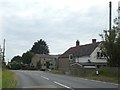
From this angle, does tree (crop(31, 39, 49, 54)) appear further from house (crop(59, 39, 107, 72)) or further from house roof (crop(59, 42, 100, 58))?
house roof (crop(59, 42, 100, 58))

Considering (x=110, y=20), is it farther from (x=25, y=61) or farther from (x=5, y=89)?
(x=25, y=61)

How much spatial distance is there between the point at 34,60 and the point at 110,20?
10589cm

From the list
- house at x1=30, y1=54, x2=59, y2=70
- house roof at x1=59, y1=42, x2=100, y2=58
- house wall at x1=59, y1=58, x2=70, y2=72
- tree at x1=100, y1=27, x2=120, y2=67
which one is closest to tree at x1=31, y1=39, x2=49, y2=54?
house at x1=30, y1=54, x2=59, y2=70

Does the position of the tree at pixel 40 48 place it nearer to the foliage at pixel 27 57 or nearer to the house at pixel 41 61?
the foliage at pixel 27 57

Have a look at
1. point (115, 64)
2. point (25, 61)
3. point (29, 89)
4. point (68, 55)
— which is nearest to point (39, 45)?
point (25, 61)

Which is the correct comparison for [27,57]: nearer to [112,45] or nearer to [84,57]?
[84,57]

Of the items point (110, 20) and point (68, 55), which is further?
point (68, 55)

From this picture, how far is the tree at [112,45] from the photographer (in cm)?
4378

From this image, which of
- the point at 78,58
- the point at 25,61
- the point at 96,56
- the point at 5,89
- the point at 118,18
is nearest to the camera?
the point at 5,89

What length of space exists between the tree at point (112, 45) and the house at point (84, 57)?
25436mm

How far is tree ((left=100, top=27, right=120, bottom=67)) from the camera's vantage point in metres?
43.8

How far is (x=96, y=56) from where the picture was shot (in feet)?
255

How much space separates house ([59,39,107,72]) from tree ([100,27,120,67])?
2544 centimetres

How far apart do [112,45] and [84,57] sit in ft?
121
